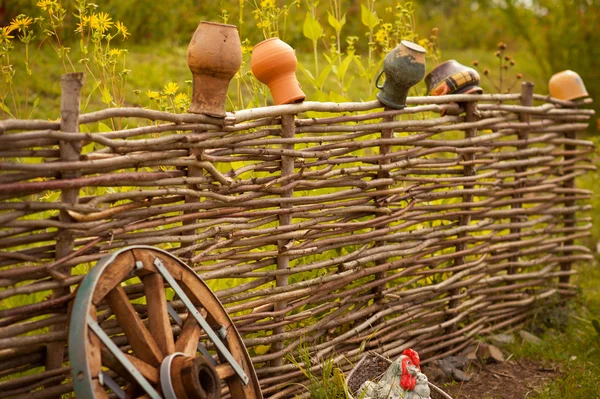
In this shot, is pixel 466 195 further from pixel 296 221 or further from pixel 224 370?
pixel 224 370

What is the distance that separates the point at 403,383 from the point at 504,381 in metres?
1.14

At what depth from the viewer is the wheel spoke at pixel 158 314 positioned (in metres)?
2.32

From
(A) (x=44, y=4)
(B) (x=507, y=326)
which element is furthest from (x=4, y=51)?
(B) (x=507, y=326)

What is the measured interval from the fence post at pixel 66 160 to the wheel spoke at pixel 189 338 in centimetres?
38

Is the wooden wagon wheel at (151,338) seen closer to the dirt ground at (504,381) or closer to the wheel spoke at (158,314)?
the wheel spoke at (158,314)

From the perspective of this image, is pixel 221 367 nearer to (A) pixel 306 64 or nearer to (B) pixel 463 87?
(B) pixel 463 87

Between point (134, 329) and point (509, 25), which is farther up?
point (509, 25)

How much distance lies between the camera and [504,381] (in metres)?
3.74

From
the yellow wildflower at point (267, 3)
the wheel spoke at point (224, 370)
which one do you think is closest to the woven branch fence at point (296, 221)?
the wheel spoke at point (224, 370)

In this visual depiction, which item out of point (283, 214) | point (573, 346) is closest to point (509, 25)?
point (573, 346)

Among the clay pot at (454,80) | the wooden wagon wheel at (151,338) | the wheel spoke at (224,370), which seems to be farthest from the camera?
the clay pot at (454,80)

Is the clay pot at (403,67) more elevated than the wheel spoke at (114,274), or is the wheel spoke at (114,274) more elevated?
the clay pot at (403,67)

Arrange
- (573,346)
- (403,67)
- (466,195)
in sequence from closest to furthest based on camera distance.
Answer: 1. (403,67)
2. (466,195)
3. (573,346)

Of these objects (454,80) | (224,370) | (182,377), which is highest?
(454,80)
